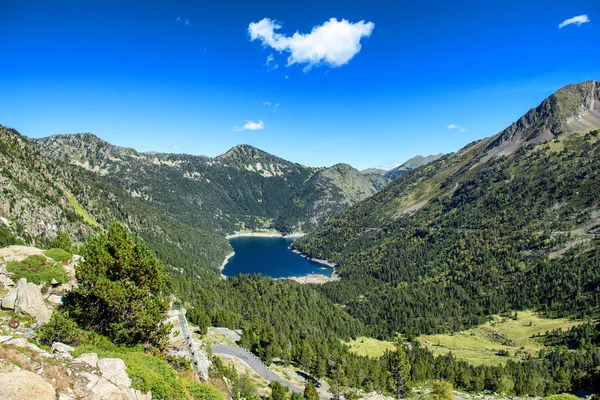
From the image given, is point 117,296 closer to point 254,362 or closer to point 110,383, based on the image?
point 110,383

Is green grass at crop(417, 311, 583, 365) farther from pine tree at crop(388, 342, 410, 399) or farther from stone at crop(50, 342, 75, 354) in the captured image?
stone at crop(50, 342, 75, 354)

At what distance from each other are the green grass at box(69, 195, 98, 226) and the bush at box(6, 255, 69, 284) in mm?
155228

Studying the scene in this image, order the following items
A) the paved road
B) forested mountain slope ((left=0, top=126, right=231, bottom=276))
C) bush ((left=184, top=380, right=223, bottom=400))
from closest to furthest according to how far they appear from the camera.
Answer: bush ((left=184, top=380, right=223, bottom=400))
the paved road
forested mountain slope ((left=0, top=126, right=231, bottom=276))

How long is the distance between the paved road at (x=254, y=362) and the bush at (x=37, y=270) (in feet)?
114

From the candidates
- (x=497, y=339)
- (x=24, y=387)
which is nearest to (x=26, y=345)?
(x=24, y=387)

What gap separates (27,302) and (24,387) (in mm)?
18250

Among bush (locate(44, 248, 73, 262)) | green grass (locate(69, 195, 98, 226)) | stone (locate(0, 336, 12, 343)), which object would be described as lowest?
stone (locate(0, 336, 12, 343))

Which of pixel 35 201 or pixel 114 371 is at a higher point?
pixel 35 201

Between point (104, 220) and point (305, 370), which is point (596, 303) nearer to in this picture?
point (305, 370)

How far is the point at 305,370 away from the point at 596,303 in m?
169

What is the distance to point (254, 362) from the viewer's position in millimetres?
70375

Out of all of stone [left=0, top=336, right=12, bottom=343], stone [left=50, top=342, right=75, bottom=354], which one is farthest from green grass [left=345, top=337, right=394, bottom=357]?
stone [left=0, top=336, right=12, bottom=343]

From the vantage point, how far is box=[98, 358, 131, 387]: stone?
68.8 feet

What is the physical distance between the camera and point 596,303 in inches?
6580
